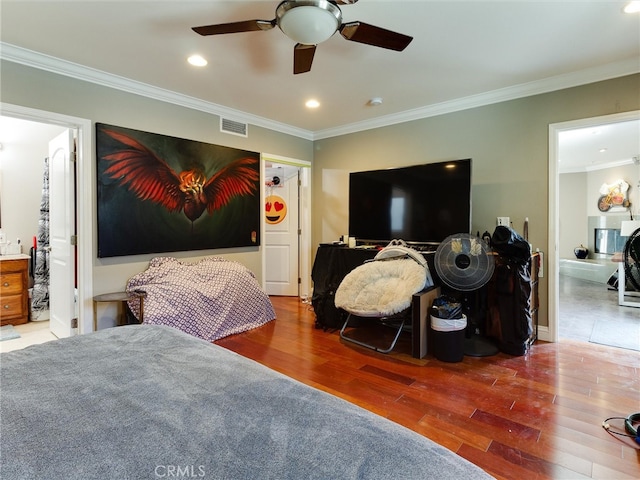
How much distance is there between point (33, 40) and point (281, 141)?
8.85 feet

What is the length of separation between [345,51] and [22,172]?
4.55 m

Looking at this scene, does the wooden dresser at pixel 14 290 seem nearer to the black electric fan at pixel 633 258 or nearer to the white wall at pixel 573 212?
the black electric fan at pixel 633 258

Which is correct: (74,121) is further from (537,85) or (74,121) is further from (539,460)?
(537,85)

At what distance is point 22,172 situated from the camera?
4.34m

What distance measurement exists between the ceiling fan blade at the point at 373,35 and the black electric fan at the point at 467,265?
1.69 m

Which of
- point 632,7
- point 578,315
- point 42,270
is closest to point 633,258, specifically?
point 632,7

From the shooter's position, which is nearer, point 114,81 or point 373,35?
point 373,35

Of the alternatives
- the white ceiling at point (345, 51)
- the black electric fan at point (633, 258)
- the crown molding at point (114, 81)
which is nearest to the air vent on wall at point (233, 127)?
the crown molding at point (114, 81)

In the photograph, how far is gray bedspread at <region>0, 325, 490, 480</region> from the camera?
2.23 ft

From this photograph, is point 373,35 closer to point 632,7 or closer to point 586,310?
point 632,7

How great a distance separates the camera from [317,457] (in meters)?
0.70

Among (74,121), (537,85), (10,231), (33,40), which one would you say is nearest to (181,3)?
(33,40)

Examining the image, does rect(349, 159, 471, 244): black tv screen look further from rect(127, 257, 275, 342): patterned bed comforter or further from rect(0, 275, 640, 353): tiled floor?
rect(0, 275, 640, 353): tiled floor

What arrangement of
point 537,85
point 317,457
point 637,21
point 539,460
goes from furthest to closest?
point 537,85
point 637,21
point 539,460
point 317,457
